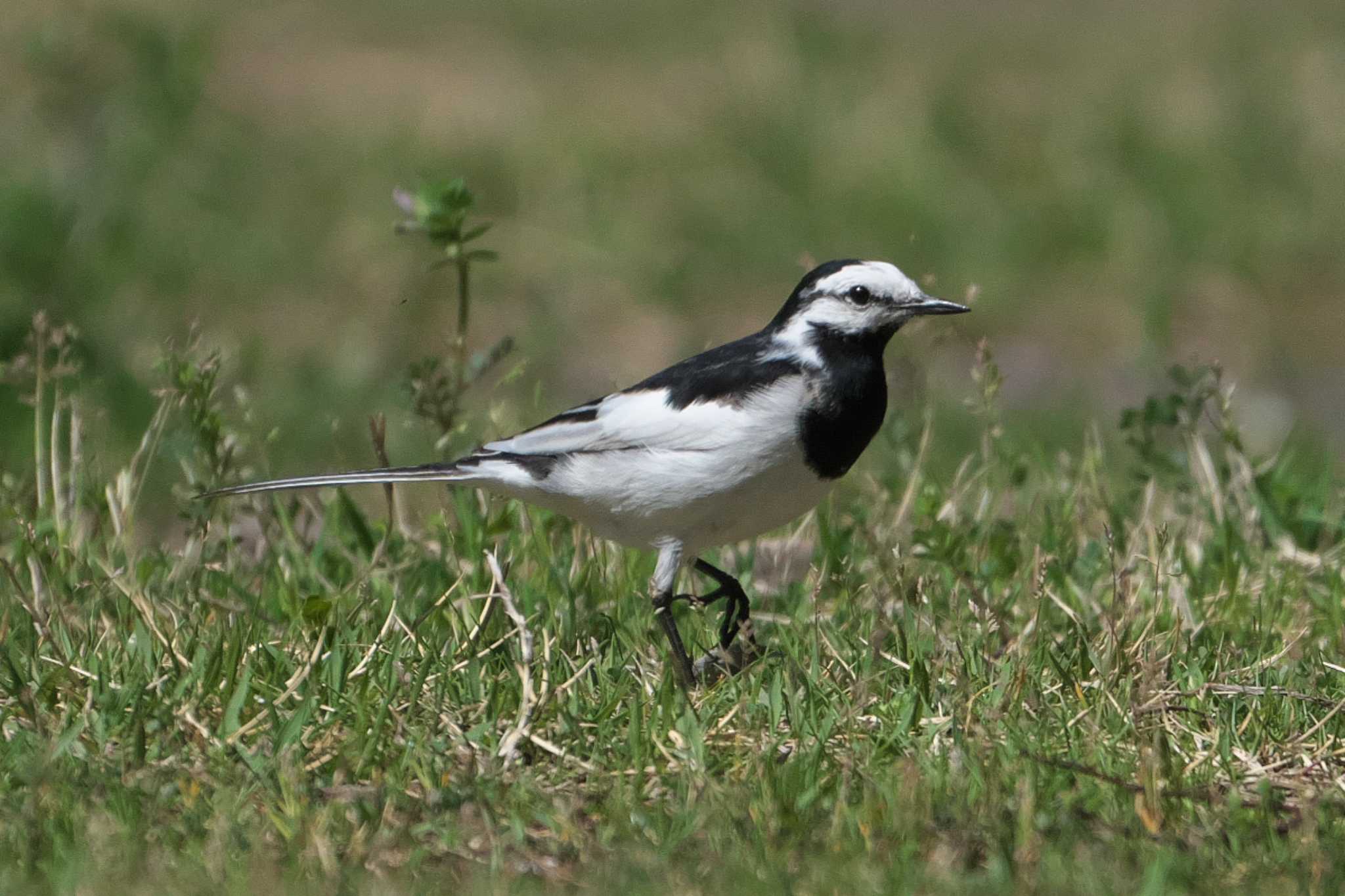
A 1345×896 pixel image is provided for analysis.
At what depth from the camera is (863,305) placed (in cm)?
478

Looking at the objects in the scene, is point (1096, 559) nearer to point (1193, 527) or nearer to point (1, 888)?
point (1193, 527)

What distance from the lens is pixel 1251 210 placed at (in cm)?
1049

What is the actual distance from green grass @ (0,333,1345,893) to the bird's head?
49 centimetres

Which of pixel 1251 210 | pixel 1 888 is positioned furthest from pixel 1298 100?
pixel 1 888

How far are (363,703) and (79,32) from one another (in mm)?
6221

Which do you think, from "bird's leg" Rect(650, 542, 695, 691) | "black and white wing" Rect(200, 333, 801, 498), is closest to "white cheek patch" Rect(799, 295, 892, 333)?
"black and white wing" Rect(200, 333, 801, 498)

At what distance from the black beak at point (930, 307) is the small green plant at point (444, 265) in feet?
3.71

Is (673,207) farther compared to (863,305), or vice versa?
(673,207)

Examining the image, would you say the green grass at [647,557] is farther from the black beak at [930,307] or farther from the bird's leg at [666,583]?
the black beak at [930,307]

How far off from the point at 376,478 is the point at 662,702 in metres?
1.18

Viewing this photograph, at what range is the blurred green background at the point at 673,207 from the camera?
888cm

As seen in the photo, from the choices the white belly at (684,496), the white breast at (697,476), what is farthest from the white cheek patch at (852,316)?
the white belly at (684,496)

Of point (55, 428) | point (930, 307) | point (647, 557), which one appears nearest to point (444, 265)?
point (647, 557)

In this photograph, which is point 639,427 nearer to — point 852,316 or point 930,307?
point 852,316
